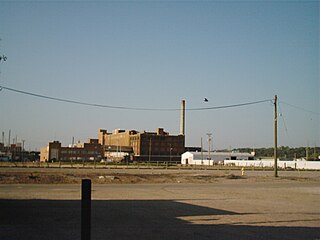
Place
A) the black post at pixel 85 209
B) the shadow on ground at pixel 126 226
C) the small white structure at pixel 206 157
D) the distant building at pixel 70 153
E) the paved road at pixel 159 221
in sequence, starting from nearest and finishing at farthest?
the black post at pixel 85 209 < the shadow on ground at pixel 126 226 < the paved road at pixel 159 221 < the distant building at pixel 70 153 < the small white structure at pixel 206 157

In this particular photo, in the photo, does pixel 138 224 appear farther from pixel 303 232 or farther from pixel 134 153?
pixel 134 153

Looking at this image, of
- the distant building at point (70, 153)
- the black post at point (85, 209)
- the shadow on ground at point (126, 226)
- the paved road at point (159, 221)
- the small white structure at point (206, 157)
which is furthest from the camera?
the small white structure at point (206, 157)

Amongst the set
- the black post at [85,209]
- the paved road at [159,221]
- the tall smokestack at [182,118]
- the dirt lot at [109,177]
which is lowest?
the dirt lot at [109,177]

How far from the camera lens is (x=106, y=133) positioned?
16888 cm

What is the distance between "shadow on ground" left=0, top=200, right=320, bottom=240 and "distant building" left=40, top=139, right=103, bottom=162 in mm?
105264

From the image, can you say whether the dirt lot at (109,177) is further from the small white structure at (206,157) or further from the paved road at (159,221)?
the small white structure at (206,157)

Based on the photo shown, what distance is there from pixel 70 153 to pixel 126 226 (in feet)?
391

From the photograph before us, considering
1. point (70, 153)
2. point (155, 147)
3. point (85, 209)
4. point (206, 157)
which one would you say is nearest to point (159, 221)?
point (85, 209)

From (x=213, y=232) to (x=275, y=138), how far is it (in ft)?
119

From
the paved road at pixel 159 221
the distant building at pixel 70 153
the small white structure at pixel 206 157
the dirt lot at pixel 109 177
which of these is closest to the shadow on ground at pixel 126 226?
the paved road at pixel 159 221

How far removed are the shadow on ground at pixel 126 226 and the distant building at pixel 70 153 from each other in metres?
105

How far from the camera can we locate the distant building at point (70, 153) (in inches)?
4860

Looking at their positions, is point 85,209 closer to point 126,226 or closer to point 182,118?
point 126,226

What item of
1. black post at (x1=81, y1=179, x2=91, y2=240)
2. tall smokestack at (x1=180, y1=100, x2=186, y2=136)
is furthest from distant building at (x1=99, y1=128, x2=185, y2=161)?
black post at (x1=81, y1=179, x2=91, y2=240)
